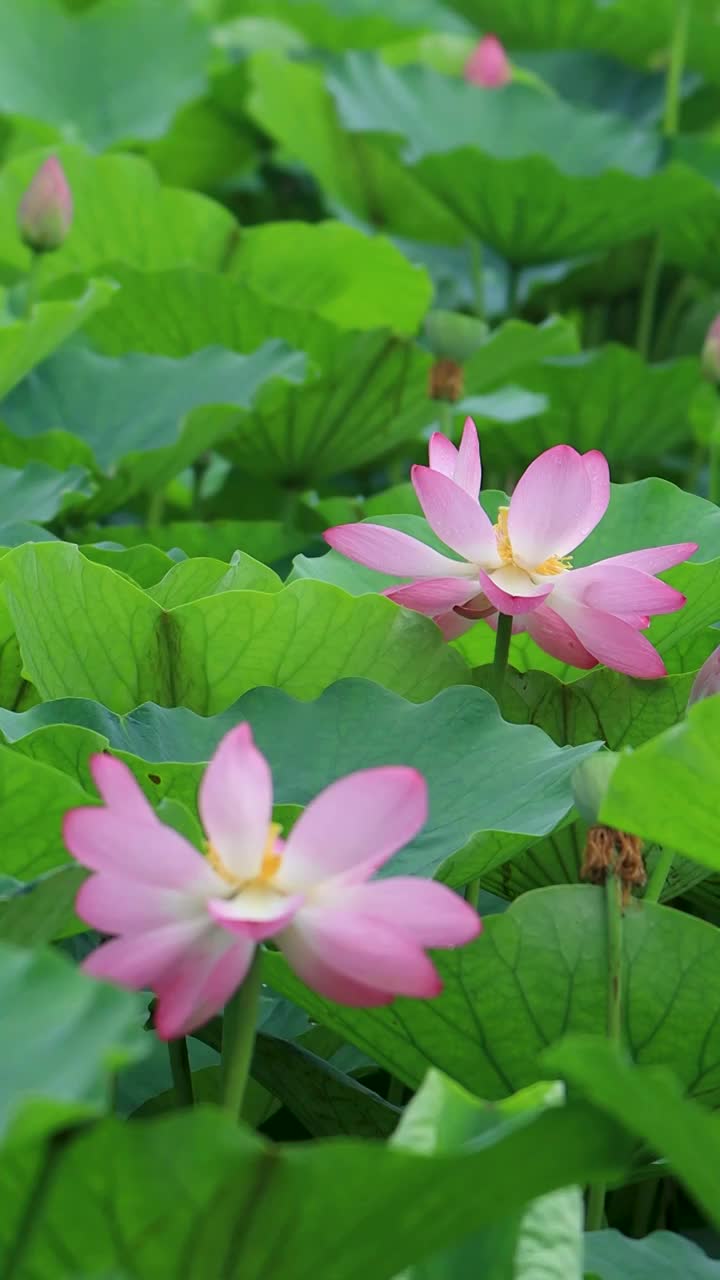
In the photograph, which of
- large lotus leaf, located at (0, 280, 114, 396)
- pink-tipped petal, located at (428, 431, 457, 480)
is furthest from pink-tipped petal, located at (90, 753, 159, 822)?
large lotus leaf, located at (0, 280, 114, 396)

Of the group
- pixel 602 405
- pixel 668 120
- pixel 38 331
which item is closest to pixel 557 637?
pixel 38 331

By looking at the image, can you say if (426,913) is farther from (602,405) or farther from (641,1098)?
(602,405)

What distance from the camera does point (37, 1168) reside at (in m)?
0.50

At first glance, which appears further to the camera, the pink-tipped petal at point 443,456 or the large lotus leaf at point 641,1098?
the pink-tipped petal at point 443,456

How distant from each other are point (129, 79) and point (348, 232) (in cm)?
74

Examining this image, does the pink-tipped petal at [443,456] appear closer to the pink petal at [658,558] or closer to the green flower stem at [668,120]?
the pink petal at [658,558]

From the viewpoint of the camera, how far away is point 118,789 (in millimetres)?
531

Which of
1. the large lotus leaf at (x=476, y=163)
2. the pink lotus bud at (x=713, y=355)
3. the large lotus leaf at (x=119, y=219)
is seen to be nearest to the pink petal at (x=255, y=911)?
the pink lotus bud at (x=713, y=355)

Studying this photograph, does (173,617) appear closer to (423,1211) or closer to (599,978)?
(599,978)

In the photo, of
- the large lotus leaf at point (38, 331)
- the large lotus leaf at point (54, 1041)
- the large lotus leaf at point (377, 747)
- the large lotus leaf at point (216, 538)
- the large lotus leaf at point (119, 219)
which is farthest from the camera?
the large lotus leaf at point (119, 219)

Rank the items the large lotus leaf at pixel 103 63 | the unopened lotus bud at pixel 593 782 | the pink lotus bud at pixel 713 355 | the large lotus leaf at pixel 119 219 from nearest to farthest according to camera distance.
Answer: the unopened lotus bud at pixel 593 782
the pink lotus bud at pixel 713 355
the large lotus leaf at pixel 119 219
the large lotus leaf at pixel 103 63

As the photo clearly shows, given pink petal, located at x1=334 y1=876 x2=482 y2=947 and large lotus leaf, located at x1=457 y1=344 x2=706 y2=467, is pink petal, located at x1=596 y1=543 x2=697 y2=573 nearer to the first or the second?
pink petal, located at x1=334 y1=876 x2=482 y2=947

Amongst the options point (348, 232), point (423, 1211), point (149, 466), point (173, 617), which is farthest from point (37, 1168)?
point (348, 232)

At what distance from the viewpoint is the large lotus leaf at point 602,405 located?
1778mm
